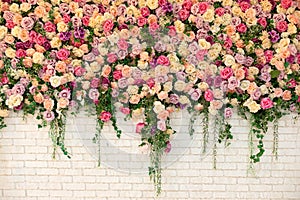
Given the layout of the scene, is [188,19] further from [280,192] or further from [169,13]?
[280,192]

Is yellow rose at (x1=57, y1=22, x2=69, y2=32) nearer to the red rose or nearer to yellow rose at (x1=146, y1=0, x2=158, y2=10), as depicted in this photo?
the red rose

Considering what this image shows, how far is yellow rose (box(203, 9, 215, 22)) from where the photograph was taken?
3.10 metres

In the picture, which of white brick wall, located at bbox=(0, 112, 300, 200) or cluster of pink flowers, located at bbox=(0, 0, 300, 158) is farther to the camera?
white brick wall, located at bbox=(0, 112, 300, 200)

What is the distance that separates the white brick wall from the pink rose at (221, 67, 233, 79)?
1.10 ft

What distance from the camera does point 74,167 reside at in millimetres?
3373

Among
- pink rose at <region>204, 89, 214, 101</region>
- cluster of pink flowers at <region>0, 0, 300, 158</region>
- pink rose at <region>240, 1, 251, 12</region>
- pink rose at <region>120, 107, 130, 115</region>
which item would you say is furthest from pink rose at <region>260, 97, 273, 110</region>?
pink rose at <region>120, 107, 130, 115</region>

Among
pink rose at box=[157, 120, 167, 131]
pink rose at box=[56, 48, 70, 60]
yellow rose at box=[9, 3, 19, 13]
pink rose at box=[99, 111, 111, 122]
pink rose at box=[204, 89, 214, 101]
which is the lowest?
pink rose at box=[157, 120, 167, 131]

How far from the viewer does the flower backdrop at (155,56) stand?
10.2 feet

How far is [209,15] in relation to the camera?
3.10m

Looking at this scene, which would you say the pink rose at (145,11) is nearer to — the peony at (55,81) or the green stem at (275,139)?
the peony at (55,81)

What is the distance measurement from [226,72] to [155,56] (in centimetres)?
42

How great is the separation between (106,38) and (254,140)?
1072mm

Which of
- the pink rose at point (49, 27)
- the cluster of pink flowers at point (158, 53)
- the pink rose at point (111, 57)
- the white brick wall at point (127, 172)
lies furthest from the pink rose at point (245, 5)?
the pink rose at point (49, 27)

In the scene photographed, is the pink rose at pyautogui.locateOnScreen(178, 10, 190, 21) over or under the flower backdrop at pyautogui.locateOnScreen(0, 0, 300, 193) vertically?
over
